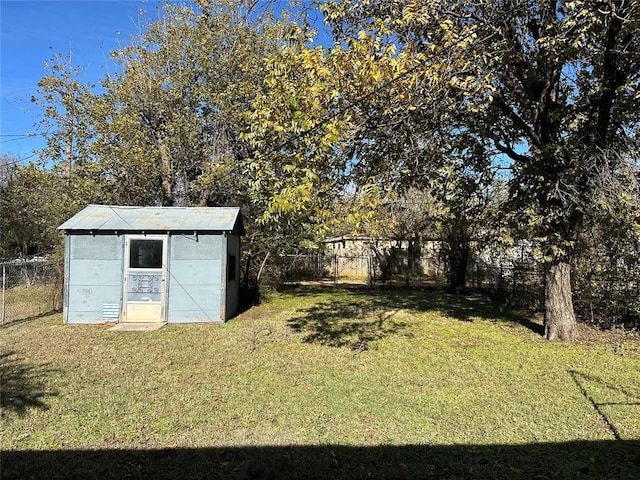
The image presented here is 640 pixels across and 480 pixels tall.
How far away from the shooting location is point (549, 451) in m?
3.73

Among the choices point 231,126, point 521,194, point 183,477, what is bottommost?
point 183,477

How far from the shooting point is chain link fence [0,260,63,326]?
33.6ft

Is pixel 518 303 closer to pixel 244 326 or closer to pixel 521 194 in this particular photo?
pixel 521 194

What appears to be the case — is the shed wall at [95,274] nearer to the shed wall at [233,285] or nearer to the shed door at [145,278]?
the shed door at [145,278]

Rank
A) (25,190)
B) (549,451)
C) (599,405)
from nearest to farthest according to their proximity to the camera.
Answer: (549,451) → (599,405) → (25,190)

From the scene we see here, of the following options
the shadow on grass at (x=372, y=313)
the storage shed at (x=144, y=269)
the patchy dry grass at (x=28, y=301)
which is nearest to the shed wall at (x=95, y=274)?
the storage shed at (x=144, y=269)

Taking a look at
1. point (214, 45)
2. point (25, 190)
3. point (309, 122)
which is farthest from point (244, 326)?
point (25, 190)

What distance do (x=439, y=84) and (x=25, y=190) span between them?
16753 mm

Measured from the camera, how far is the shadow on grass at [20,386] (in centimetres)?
458

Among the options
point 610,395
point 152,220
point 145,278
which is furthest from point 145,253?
point 610,395

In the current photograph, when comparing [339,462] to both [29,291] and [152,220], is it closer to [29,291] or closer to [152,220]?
[152,220]

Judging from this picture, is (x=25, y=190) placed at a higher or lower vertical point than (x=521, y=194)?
higher

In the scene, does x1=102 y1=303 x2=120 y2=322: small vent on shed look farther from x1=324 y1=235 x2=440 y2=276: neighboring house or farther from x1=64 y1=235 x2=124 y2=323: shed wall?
x1=324 y1=235 x2=440 y2=276: neighboring house

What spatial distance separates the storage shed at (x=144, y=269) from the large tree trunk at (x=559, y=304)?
22.5 ft
